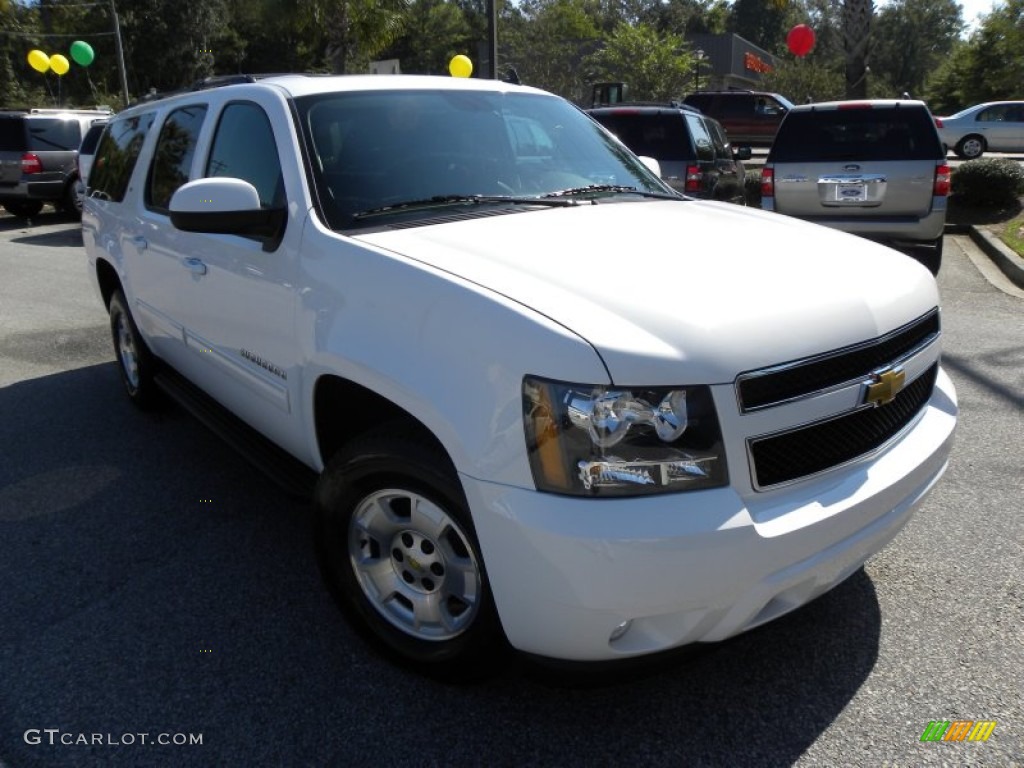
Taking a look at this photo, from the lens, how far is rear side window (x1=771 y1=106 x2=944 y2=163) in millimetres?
8156

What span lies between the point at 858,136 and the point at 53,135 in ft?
46.3

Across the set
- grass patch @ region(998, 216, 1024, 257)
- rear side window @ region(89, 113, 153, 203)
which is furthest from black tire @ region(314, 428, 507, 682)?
grass patch @ region(998, 216, 1024, 257)

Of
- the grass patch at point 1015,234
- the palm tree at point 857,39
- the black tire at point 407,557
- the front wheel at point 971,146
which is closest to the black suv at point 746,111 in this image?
the front wheel at point 971,146

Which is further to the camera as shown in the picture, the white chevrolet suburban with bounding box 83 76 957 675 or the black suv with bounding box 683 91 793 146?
the black suv with bounding box 683 91 793 146

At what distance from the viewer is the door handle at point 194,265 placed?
3.58 meters

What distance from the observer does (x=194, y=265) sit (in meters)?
3.66

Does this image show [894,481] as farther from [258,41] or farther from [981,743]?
[258,41]

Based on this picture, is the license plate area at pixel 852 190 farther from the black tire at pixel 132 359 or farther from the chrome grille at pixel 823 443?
the black tire at pixel 132 359

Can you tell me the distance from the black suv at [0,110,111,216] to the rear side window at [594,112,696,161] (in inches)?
405

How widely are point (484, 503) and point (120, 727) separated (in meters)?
1.38

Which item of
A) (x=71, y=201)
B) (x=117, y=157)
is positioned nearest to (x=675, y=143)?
(x=117, y=157)

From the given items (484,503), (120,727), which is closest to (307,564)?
(120,727)

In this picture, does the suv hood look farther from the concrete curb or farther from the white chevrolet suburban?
the concrete curb

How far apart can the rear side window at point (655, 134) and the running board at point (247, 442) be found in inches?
259
